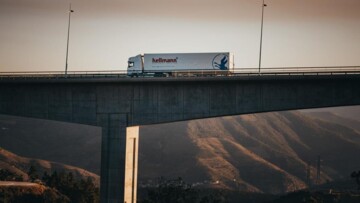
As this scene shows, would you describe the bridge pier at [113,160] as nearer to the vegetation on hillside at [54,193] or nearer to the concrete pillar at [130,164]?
the concrete pillar at [130,164]

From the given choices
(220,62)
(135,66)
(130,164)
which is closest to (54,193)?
(135,66)

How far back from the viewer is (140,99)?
76688 mm

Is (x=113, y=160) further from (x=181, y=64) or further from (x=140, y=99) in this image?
(x=181, y=64)

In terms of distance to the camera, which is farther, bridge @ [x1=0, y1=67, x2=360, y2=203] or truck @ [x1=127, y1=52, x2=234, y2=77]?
truck @ [x1=127, y1=52, x2=234, y2=77]

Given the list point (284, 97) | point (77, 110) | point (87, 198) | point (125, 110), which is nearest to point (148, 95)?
point (125, 110)

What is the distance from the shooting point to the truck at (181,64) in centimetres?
8012

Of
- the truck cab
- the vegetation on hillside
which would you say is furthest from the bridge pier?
the vegetation on hillside

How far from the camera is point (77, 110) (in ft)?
261

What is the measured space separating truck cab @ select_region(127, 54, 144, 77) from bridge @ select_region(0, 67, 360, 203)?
4.60 m

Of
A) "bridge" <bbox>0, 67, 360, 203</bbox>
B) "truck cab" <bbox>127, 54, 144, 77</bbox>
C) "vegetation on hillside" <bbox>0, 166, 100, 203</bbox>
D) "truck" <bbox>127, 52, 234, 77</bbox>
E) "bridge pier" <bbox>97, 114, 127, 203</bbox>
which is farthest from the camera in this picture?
"vegetation on hillside" <bbox>0, 166, 100, 203</bbox>

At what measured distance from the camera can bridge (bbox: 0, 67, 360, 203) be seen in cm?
7031

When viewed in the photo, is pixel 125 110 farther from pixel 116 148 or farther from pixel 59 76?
pixel 59 76

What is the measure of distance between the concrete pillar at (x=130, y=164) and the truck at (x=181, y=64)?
8744 mm

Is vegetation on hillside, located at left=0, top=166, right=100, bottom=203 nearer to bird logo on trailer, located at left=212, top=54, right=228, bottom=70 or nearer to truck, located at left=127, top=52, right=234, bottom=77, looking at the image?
truck, located at left=127, top=52, right=234, bottom=77
